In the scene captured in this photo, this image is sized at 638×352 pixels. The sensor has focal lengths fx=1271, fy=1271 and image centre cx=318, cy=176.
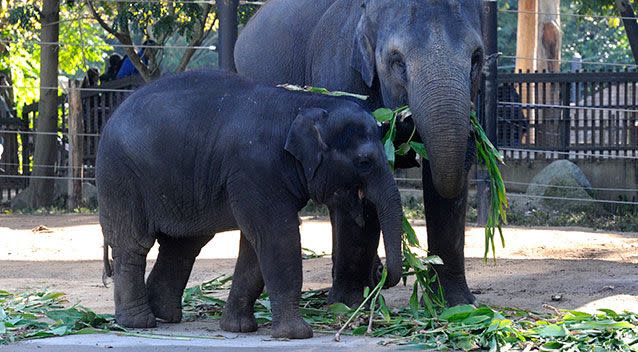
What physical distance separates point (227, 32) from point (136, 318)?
5239 mm

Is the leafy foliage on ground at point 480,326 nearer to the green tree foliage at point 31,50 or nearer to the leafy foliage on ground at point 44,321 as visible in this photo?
the leafy foliage on ground at point 44,321

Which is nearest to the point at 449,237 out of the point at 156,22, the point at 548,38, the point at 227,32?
the point at 227,32

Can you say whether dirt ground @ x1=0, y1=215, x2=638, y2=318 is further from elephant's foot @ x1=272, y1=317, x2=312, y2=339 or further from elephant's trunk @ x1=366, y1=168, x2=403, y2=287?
elephant's trunk @ x1=366, y1=168, x2=403, y2=287

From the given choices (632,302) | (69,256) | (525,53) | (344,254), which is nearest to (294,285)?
(344,254)

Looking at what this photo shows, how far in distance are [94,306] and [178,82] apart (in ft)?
5.19

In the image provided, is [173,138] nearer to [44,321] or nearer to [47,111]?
[44,321]

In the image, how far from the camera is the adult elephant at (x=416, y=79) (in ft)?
20.4

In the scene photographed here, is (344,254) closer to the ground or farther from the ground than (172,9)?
closer to the ground

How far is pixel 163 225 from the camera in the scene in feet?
21.9

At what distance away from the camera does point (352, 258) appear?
713cm

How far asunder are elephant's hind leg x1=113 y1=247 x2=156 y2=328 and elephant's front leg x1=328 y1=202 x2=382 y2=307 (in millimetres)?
1086

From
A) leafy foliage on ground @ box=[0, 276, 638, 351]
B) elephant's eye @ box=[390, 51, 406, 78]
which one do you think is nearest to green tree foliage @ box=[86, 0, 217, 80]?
leafy foliage on ground @ box=[0, 276, 638, 351]

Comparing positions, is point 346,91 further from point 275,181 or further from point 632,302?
point 632,302

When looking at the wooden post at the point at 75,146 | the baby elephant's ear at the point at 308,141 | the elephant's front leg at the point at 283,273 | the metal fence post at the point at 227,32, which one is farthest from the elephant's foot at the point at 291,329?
the wooden post at the point at 75,146
